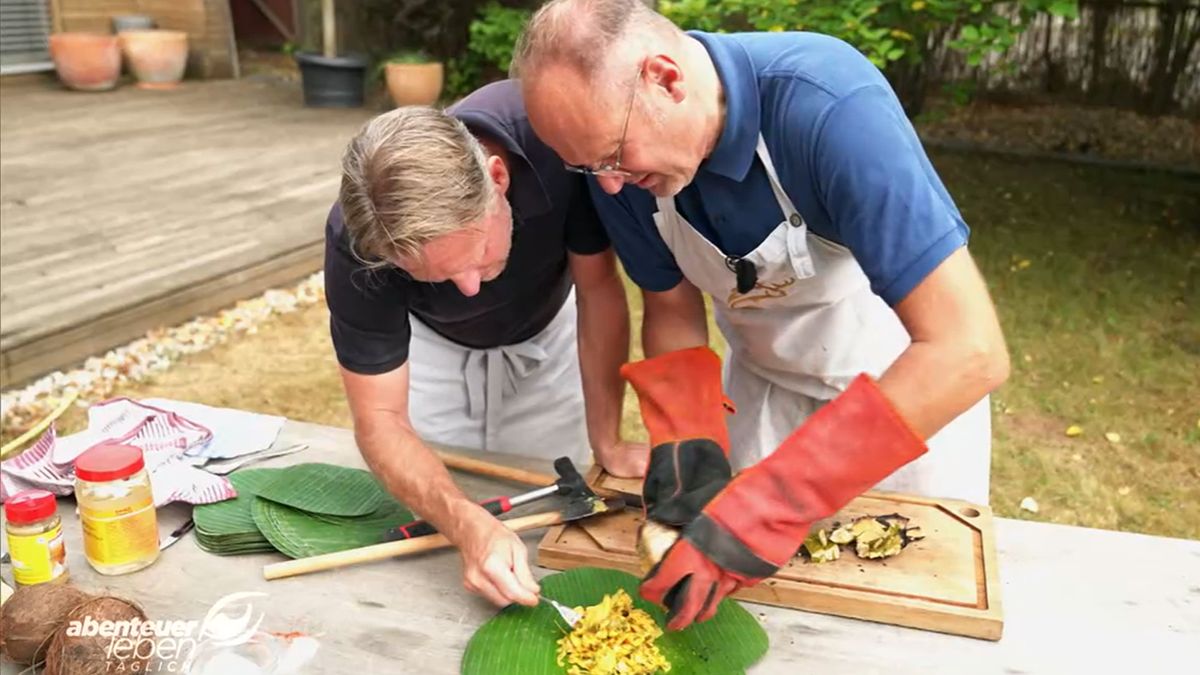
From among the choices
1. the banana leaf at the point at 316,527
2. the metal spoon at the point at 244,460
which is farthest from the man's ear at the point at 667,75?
the metal spoon at the point at 244,460

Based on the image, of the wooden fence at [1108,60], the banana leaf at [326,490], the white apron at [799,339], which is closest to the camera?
the white apron at [799,339]

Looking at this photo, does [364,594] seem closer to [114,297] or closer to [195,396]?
[195,396]

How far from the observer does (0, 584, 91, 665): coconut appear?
4.62 ft

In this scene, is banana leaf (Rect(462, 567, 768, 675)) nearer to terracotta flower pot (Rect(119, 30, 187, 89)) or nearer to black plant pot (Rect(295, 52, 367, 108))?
black plant pot (Rect(295, 52, 367, 108))

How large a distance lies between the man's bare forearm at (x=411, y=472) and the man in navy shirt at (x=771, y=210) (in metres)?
0.32

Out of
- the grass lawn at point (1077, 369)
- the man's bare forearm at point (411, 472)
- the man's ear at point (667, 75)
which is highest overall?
the man's ear at point (667, 75)

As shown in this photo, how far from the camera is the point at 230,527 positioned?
175 centimetres

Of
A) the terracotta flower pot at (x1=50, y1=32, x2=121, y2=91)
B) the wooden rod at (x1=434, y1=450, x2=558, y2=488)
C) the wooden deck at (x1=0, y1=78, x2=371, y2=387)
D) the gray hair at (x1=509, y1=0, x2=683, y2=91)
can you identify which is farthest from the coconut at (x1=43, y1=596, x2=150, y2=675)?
the terracotta flower pot at (x1=50, y1=32, x2=121, y2=91)

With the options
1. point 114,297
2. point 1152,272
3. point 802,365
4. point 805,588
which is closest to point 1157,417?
point 1152,272

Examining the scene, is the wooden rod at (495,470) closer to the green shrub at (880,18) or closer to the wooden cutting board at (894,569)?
the wooden cutting board at (894,569)

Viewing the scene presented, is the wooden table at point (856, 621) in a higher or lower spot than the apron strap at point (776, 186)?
lower

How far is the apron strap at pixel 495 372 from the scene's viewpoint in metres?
2.36

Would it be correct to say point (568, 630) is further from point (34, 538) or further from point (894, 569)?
point (34, 538)

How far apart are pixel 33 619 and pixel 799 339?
1283 mm
